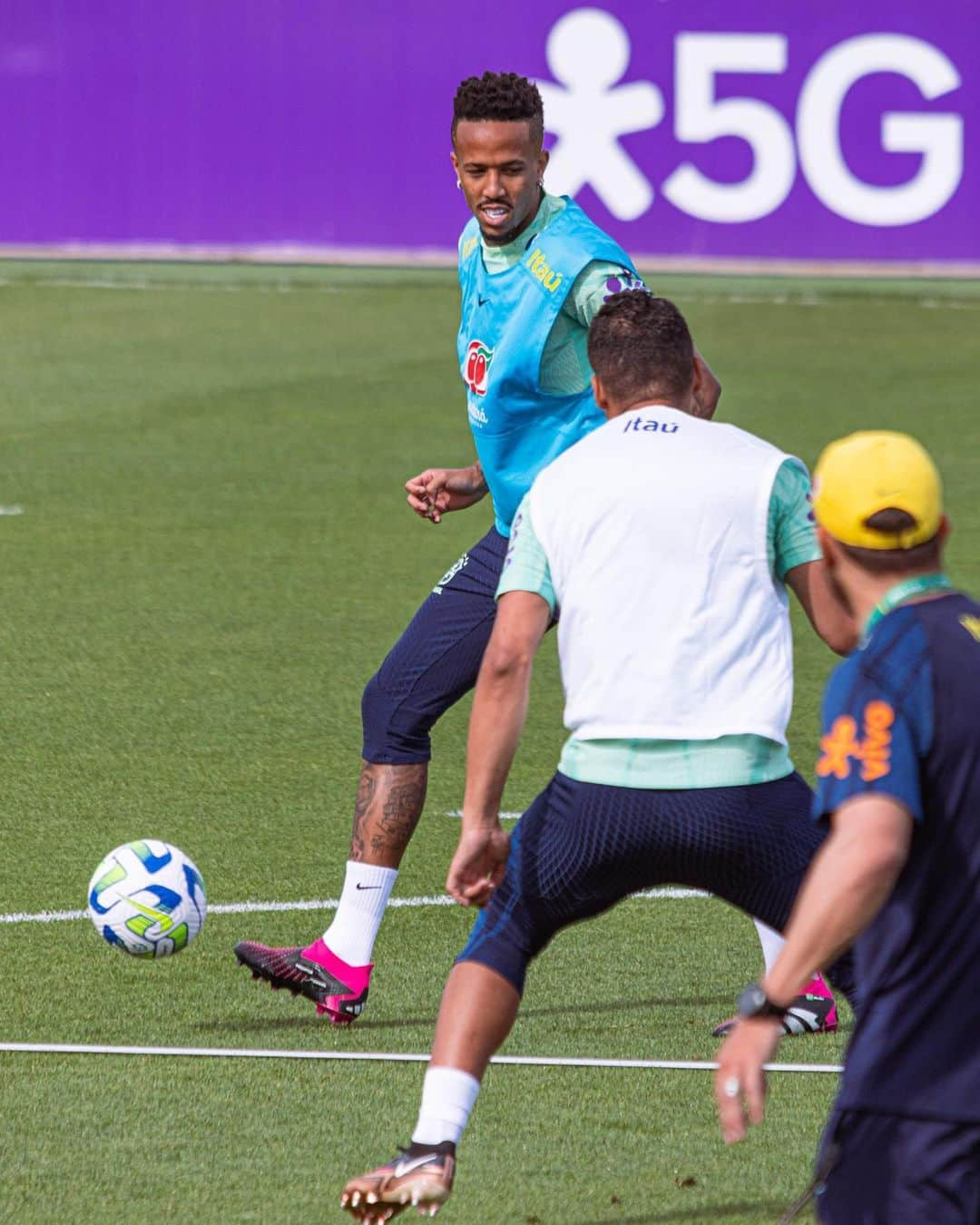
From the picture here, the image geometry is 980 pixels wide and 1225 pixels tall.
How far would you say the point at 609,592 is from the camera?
486cm

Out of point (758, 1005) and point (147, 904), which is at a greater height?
point (758, 1005)

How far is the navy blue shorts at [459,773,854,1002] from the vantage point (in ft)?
15.9

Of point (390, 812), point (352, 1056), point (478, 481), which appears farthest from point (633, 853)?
point (478, 481)

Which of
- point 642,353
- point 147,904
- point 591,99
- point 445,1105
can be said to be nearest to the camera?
point 445,1105

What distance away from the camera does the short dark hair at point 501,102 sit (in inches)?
263

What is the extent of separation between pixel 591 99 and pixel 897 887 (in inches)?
821

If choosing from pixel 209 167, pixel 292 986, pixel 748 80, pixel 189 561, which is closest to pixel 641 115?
pixel 748 80

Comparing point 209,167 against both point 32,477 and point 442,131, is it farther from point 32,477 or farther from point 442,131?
point 32,477

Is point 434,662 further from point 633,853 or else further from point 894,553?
point 894,553

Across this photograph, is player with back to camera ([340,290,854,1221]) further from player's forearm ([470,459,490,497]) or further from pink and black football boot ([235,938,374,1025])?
player's forearm ([470,459,490,497])

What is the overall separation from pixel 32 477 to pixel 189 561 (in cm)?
281

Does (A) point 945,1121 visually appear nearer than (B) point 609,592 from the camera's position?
Yes

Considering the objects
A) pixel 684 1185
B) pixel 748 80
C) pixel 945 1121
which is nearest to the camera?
pixel 945 1121

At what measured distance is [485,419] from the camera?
6785 mm
